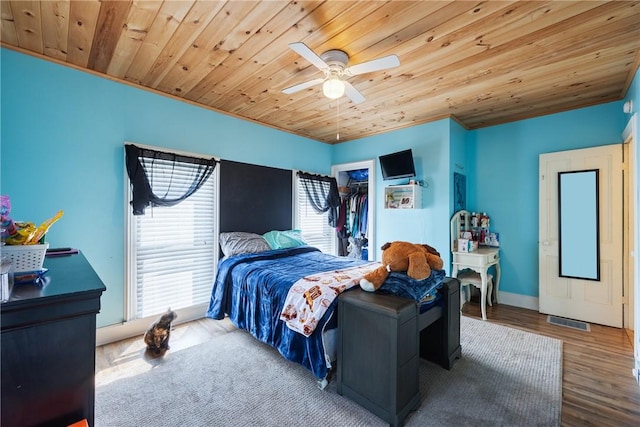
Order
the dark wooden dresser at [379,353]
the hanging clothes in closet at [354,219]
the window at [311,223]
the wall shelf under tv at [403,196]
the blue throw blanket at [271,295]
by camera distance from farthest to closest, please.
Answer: the hanging clothes in closet at [354,219] < the window at [311,223] < the wall shelf under tv at [403,196] < the blue throw blanket at [271,295] < the dark wooden dresser at [379,353]

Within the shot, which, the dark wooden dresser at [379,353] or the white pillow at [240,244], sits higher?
the white pillow at [240,244]

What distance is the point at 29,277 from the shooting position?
1049 mm

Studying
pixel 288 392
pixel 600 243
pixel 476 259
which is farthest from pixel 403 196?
pixel 288 392

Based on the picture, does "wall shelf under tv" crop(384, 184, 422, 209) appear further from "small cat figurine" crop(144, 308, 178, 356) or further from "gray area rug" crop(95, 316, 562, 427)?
"small cat figurine" crop(144, 308, 178, 356)

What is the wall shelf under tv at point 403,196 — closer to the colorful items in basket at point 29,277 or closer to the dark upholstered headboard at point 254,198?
the dark upholstered headboard at point 254,198

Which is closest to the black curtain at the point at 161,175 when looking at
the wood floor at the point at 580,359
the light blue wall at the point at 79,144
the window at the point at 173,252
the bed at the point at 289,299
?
the window at the point at 173,252

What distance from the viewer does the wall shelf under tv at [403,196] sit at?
3.76 m

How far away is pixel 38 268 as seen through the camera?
1.10m

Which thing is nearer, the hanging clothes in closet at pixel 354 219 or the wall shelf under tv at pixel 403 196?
the wall shelf under tv at pixel 403 196

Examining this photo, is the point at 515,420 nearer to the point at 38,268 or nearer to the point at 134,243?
the point at 38,268

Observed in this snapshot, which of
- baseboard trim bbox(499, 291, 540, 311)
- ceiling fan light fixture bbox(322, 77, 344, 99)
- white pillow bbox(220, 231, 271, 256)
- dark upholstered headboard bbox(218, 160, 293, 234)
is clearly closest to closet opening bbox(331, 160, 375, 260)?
dark upholstered headboard bbox(218, 160, 293, 234)

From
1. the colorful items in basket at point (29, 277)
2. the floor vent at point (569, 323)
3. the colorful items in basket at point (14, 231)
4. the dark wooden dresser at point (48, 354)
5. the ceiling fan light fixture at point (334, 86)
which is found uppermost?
the ceiling fan light fixture at point (334, 86)

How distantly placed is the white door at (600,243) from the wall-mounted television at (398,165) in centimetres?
164

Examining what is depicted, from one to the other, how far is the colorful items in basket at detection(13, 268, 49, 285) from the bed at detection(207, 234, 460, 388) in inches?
58.6
